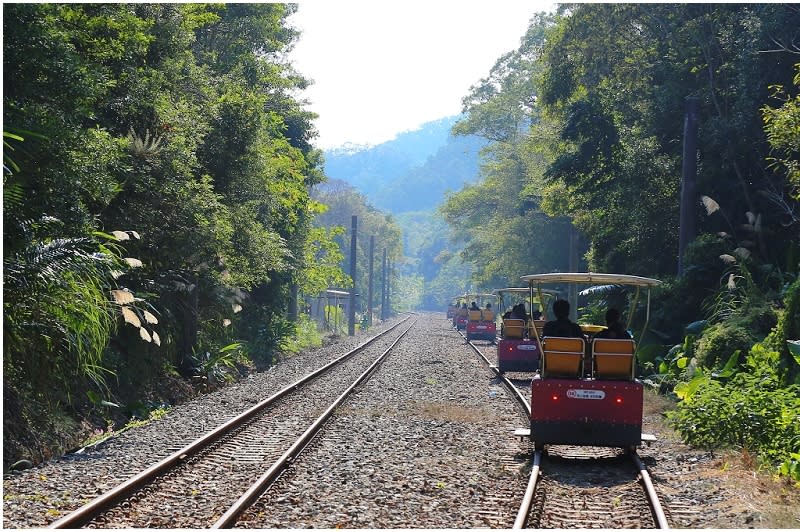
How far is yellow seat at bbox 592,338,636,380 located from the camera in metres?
11.8

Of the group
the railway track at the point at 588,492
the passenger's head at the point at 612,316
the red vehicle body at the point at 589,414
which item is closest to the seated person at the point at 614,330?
Answer: the passenger's head at the point at 612,316

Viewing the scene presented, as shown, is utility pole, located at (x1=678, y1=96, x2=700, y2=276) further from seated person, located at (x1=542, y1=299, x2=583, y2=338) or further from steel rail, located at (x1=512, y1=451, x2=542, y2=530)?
steel rail, located at (x1=512, y1=451, x2=542, y2=530)

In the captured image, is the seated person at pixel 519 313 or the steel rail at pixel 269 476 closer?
the steel rail at pixel 269 476

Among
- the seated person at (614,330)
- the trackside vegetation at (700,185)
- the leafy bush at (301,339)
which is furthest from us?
the leafy bush at (301,339)

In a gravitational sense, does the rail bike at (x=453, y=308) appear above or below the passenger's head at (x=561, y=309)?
below

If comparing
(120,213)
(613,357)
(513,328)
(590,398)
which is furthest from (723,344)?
(120,213)

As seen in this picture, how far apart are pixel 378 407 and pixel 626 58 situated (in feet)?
59.6

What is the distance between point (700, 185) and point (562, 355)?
15379mm

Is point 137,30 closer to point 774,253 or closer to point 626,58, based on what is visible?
point 774,253

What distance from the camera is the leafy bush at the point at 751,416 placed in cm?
1119

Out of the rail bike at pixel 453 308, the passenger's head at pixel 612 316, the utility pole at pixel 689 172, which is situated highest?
the utility pole at pixel 689 172

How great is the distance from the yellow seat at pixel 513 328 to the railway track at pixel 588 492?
1245 cm

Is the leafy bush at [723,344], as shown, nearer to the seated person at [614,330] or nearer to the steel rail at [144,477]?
the seated person at [614,330]

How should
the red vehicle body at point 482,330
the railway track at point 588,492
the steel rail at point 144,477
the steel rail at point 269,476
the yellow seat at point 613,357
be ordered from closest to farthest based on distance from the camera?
the steel rail at point 144,477
the steel rail at point 269,476
the railway track at point 588,492
the yellow seat at point 613,357
the red vehicle body at point 482,330
